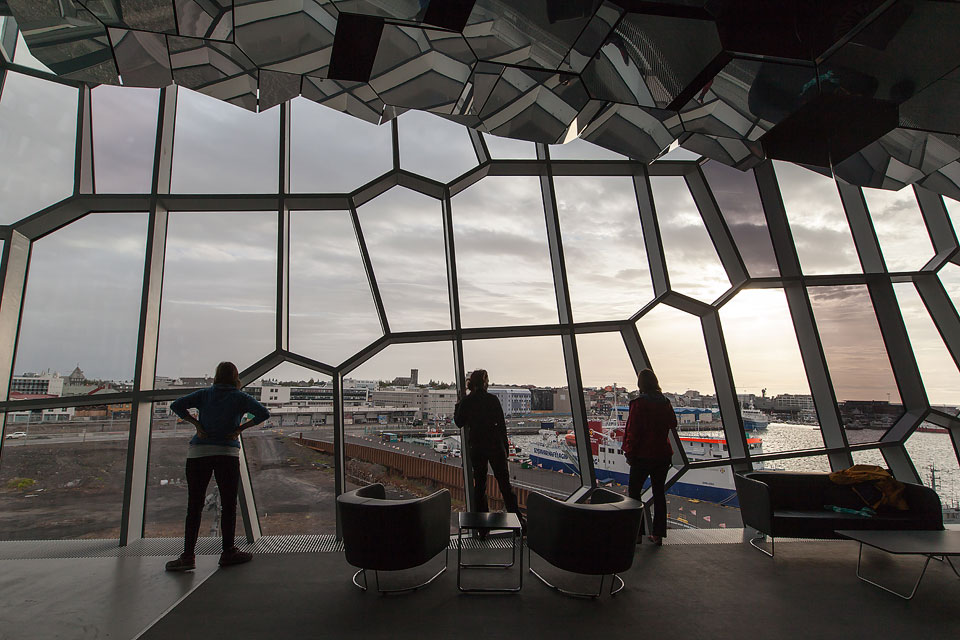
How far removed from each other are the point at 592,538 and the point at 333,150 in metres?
4.76

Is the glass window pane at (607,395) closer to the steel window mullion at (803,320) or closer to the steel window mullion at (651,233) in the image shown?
the steel window mullion at (651,233)

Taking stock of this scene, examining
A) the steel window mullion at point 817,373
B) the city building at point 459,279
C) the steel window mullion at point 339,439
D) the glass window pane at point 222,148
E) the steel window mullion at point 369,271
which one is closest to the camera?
the city building at point 459,279

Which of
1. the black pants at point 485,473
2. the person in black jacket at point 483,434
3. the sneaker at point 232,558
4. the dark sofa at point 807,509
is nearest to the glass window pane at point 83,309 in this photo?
the sneaker at point 232,558

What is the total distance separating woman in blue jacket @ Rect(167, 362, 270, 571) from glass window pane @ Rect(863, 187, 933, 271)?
7482mm

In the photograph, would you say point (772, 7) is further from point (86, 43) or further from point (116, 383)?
point (116, 383)

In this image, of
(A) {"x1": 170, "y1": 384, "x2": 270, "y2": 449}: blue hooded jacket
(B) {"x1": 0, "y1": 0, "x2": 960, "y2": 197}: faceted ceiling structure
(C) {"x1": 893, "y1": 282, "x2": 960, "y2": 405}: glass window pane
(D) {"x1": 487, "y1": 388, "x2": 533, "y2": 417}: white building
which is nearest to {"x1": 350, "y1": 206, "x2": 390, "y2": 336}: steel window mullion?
(B) {"x1": 0, "y1": 0, "x2": 960, "y2": 197}: faceted ceiling structure

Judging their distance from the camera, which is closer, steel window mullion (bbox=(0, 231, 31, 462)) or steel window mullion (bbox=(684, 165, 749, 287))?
steel window mullion (bbox=(0, 231, 31, 462))

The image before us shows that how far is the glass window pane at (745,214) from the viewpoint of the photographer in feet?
20.1

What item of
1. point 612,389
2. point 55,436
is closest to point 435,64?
point 612,389

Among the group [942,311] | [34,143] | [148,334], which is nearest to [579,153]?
[942,311]

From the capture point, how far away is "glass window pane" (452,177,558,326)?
5504 millimetres

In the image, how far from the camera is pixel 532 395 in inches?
219

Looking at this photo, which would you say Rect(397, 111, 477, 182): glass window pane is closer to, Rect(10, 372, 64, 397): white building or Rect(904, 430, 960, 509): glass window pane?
Rect(10, 372, 64, 397): white building

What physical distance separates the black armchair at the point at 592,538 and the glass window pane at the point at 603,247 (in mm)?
2694
